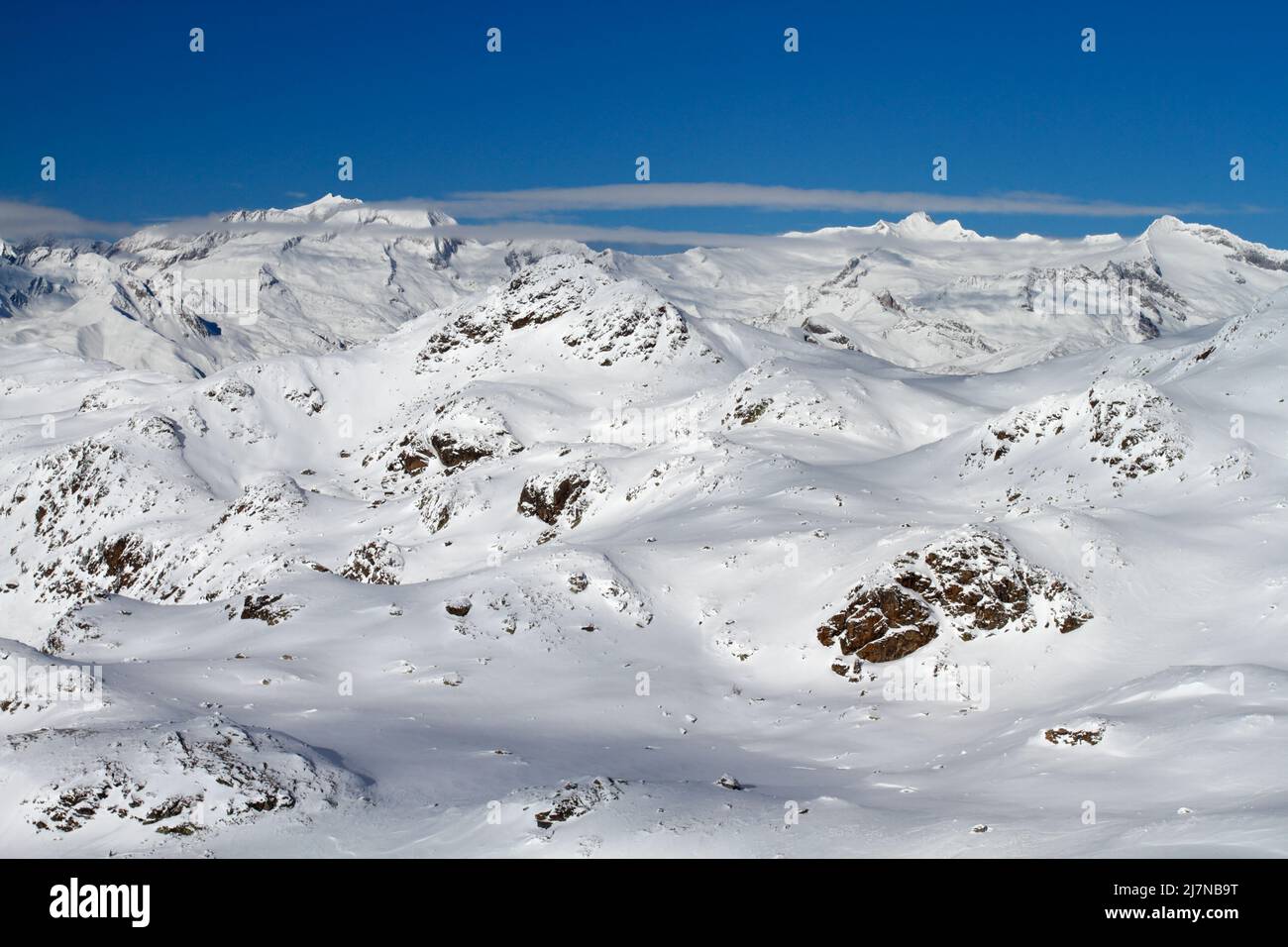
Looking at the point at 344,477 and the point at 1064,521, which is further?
the point at 344,477

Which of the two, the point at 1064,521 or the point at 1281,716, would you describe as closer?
the point at 1281,716

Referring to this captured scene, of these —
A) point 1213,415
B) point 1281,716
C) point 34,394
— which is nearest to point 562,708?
point 1281,716

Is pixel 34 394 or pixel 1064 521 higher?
pixel 34 394

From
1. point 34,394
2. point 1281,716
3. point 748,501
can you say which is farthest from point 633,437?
point 34,394
